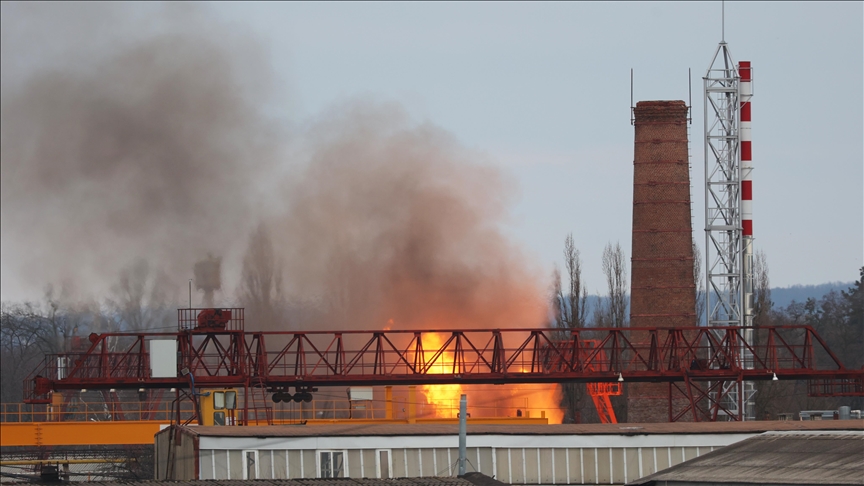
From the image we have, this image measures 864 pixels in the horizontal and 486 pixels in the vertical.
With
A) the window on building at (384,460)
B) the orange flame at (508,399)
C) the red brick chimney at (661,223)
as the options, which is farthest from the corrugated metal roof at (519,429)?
the orange flame at (508,399)

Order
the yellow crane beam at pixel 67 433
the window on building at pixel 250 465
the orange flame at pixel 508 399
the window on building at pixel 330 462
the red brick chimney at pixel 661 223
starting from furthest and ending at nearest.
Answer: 1. the orange flame at pixel 508 399
2. the red brick chimney at pixel 661 223
3. the yellow crane beam at pixel 67 433
4. the window on building at pixel 330 462
5. the window on building at pixel 250 465

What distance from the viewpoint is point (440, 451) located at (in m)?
32.1

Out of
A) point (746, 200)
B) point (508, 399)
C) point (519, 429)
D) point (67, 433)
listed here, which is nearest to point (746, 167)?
point (746, 200)

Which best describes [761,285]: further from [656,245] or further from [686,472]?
[686,472]

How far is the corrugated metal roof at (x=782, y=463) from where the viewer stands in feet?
84.0

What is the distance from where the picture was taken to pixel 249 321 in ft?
233

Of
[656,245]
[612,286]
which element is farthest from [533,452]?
[612,286]

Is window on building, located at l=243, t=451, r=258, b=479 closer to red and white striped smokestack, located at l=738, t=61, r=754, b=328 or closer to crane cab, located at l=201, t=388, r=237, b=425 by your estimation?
crane cab, located at l=201, t=388, r=237, b=425

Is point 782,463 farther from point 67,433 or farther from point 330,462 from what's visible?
point 67,433

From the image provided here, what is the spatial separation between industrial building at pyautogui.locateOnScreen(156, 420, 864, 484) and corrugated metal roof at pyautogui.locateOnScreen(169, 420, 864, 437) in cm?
3

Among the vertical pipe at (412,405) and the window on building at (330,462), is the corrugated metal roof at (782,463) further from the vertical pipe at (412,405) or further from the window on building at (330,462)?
the vertical pipe at (412,405)

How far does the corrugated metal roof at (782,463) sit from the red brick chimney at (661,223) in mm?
23220

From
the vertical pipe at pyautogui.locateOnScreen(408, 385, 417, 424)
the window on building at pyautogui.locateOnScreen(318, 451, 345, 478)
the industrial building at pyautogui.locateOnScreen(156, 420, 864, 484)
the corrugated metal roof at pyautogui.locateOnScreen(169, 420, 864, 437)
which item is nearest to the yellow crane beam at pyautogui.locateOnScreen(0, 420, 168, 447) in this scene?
the vertical pipe at pyautogui.locateOnScreen(408, 385, 417, 424)

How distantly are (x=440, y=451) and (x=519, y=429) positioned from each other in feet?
7.33
